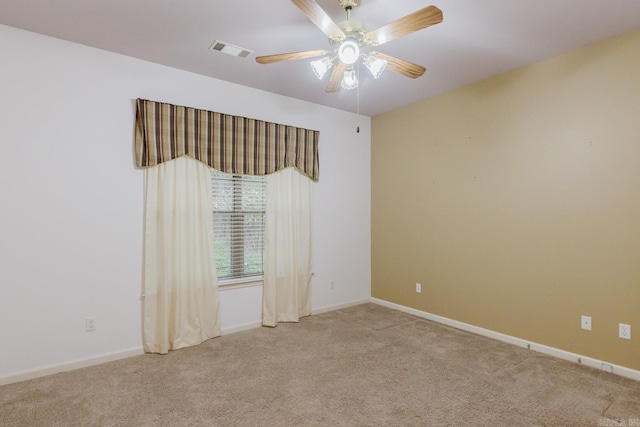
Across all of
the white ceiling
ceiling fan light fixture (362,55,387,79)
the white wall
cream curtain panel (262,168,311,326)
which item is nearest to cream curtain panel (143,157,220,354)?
the white wall

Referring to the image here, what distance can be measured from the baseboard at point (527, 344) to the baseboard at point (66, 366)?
3175 mm

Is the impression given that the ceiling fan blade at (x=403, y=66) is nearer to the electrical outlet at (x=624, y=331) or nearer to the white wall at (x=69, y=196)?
the white wall at (x=69, y=196)

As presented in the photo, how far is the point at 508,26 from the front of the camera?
2.64 meters

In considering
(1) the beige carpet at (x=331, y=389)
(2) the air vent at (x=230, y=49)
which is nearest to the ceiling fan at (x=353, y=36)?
(2) the air vent at (x=230, y=49)

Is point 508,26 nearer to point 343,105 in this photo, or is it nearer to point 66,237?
point 343,105

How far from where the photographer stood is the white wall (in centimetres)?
271

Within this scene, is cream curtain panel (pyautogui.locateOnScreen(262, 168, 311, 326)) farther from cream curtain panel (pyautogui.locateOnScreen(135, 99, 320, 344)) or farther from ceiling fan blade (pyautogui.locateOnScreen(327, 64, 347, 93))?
ceiling fan blade (pyautogui.locateOnScreen(327, 64, 347, 93))

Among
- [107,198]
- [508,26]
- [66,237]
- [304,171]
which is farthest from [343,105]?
[66,237]

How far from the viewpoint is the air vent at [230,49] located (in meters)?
2.95

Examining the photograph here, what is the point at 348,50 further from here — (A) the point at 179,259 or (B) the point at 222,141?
(A) the point at 179,259

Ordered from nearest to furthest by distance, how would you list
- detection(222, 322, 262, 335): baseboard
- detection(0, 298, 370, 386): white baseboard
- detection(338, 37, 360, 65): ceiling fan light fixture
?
detection(338, 37, 360, 65): ceiling fan light fixture → detection(0, 298, 370, 386): white baseboard → detection(222, 322, 262, 335): baseboard

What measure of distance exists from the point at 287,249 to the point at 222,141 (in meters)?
1.45

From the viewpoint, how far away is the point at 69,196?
9.59 ft

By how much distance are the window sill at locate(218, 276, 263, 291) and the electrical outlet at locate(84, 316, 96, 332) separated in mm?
1142
